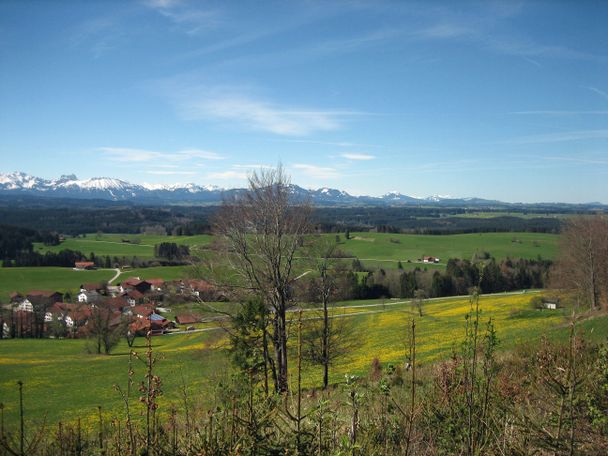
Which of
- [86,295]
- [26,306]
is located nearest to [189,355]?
[26,306]

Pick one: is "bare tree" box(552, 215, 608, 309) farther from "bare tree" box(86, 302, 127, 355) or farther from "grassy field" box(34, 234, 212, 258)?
"grassy field" box(34, 234, 212, 258)

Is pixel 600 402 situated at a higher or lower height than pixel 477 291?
lower

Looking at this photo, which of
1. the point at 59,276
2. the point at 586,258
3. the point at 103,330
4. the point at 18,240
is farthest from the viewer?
the point at 18,240

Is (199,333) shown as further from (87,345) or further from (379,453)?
(379,453)

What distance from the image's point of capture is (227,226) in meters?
12.6

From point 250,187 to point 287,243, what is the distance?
2.03 meters

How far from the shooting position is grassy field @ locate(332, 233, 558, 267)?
77562 mm

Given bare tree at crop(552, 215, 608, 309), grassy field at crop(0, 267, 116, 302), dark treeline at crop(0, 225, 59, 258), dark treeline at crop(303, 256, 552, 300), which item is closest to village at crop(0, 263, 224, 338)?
grassy field at crop(0, 267, 116, 302)

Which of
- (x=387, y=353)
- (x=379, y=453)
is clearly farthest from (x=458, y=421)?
(x=387, y=353)

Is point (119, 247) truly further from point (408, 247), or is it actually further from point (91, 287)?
point (408, 247)

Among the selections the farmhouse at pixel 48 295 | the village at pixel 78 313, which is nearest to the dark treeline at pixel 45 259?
the village at pixel 78 313

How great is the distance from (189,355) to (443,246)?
72567 millimetres

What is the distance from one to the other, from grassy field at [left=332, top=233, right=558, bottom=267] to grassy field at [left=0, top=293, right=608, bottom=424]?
38492 mm

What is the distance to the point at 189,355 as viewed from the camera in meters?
29.9
